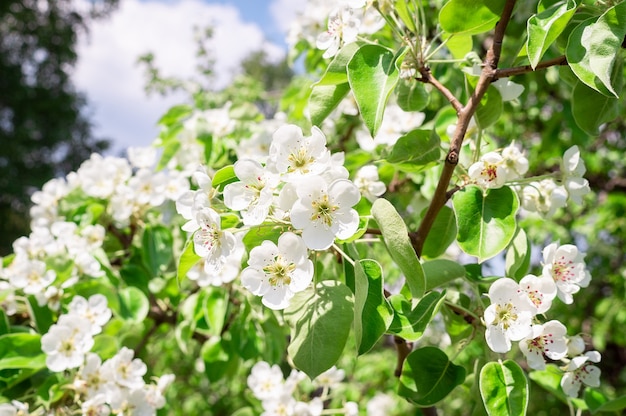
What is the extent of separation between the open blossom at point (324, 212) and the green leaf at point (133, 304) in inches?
30.4

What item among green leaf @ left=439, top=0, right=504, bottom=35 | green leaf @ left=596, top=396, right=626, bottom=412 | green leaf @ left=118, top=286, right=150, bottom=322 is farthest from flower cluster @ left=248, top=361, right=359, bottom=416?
green leaf @ left=439, top=0, right=504, bottom=35

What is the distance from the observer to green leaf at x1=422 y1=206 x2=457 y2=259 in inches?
40.4

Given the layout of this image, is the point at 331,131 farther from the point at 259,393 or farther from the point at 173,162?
the point at 259,393

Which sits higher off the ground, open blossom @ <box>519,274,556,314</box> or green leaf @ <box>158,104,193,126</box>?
green leaf @ <box>158,104,193,126</box>

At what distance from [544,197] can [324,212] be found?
49 centimetres

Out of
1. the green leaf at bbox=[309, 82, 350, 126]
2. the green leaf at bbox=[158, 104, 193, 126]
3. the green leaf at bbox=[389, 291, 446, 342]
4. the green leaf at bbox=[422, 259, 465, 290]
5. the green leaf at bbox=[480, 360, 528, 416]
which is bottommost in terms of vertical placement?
the green leaf at bbox=[480, 360, 528, 416]

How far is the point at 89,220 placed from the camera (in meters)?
1.50

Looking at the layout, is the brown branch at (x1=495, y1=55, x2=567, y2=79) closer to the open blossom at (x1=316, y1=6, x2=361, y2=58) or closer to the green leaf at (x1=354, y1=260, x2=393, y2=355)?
the open blossom at (x1=316, y1=6, x2=361, y2=58)

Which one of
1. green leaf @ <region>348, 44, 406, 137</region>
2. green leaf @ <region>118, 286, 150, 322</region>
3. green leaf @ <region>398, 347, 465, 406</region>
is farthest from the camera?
green leaf @ <region>118, 286, 150, 322</region>

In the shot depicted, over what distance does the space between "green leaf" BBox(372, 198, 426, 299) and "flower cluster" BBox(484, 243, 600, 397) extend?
121 millimetres

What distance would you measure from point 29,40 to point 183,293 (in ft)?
Answer: 42.2

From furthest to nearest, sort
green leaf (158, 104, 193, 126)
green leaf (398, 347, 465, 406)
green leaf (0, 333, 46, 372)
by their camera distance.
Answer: green leaf (158, 104, 193, 126) → green leaf (0, 333, 46, 372) → green leaf (398, 347, 465, 406)

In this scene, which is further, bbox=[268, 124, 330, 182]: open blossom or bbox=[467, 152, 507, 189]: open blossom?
bbox=[467, 152, 507, 189]: open blossom

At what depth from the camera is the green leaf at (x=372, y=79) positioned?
833mm
